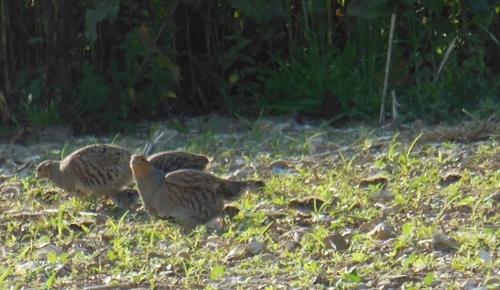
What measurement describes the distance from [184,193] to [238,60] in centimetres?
401

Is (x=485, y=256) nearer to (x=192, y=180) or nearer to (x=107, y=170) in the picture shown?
(x=192, y=180)

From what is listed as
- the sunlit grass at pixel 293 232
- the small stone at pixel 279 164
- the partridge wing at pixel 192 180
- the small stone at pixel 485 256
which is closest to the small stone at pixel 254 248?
the sunlit grass at pixel 293 232

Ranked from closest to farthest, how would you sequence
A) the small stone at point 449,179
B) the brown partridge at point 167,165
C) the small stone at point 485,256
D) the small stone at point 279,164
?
the small stone at point 485,256 < the small stone at point 449,179 < the brown partridge at point 167,165 < the small stone at point 279,164

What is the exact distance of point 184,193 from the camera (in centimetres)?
633

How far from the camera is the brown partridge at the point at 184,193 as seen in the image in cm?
625

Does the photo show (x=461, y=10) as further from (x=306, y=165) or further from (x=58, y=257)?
(x=58, y=257)

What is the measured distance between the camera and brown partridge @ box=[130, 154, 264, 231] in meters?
6.25

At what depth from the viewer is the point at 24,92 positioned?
32.0 feet

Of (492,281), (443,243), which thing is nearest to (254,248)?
(443,243)

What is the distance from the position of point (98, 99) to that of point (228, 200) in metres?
3.37

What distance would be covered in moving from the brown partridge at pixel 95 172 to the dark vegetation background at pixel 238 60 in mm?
2289

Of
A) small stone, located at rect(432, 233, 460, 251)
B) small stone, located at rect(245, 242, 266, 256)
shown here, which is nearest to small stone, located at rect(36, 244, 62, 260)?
small stone, located at rect(245, 242, 266, 256)

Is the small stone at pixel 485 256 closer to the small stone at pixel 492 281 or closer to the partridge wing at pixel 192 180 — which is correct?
the small stone at pixel 492 281

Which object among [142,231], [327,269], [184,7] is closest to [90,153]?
[142,231]
